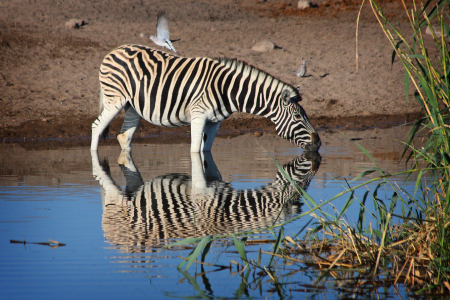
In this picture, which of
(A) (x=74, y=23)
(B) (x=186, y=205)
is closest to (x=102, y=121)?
(B) (x=186, y=205)

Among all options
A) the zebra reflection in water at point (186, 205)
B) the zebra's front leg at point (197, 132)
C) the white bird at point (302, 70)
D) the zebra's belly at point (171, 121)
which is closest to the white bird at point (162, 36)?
the white bird at point (302, 70)

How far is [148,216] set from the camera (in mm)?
4355

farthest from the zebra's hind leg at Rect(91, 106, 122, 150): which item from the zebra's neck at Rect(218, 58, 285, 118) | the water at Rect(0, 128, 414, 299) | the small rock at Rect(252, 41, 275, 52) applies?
the small rock at Rect(252, 41, 275, 52)

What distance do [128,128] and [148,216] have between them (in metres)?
4.79

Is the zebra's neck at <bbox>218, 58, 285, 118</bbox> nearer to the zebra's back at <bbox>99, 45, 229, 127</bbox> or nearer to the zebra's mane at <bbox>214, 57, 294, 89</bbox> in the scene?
the zebra's mane at <bbox>214, 57, 294, 89</bbox>

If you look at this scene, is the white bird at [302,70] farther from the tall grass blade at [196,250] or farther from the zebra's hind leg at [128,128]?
the tall grass blade at [196,250]

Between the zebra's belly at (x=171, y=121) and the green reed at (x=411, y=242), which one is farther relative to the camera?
the zebra's belly at (x=171, y=121)

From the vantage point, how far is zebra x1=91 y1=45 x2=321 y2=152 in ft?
26.7

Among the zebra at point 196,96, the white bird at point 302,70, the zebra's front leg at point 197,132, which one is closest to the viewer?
the zebra's front leg at point 197,132

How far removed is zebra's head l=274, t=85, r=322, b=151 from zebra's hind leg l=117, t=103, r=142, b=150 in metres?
2.32

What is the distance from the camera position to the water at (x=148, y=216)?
286cm

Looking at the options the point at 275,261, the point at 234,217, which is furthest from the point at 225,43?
the point at 275,261

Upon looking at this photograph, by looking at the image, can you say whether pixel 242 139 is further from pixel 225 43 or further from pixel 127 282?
pixel 127 282

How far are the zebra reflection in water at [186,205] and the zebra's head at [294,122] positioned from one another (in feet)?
5.04
